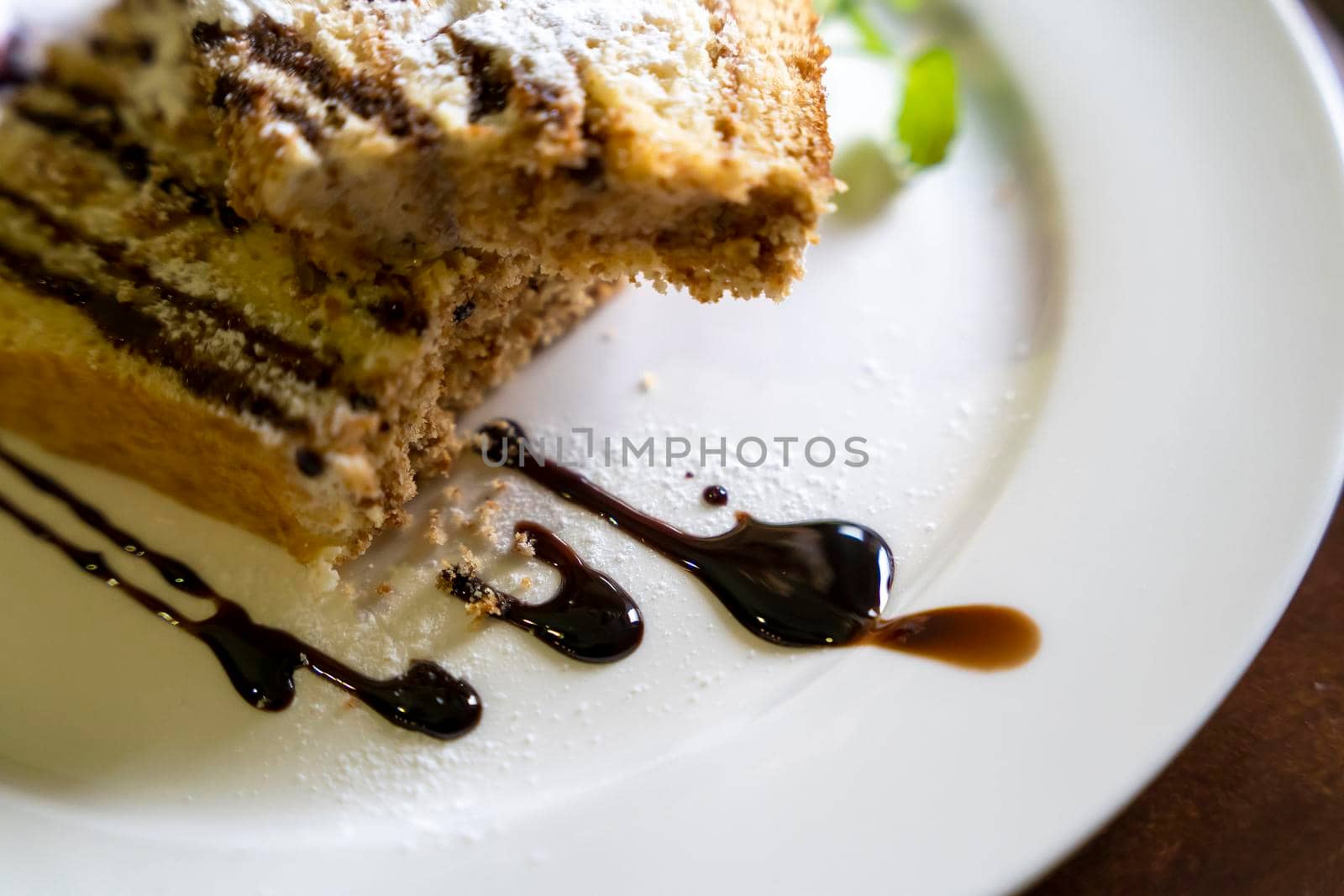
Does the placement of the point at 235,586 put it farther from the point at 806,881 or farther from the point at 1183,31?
the point at 1183,31

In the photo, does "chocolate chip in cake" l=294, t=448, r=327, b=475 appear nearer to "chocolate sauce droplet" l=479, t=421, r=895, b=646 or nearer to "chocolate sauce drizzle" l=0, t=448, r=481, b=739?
"chocolate sauce drizzle" l=0, t=448, r=481, b=739

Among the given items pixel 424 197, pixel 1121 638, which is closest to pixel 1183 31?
pixel 1121 638

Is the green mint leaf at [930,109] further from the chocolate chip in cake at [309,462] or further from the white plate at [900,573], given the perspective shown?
the chocolate chip in cake at [309,462]

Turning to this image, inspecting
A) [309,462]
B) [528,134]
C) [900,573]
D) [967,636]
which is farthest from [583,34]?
[967,636]

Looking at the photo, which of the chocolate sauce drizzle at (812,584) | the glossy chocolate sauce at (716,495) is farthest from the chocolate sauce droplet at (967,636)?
the glossy chocolate sauce at (716,495)

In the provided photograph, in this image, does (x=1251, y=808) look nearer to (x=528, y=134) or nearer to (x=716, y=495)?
(x=716, y=495)

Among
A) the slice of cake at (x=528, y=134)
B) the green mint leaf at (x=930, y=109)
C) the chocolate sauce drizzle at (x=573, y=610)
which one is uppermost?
the green mint leaf at (x=930, y=109)
